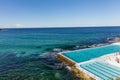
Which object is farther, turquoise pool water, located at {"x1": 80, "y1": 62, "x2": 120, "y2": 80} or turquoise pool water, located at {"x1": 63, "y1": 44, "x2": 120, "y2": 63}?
turquoise pool water, located at {"x1": 63, "y1": 44, "x2": 120, "y2": 63}

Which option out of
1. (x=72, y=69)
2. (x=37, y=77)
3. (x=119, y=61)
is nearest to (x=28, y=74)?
(x=37, y=77)

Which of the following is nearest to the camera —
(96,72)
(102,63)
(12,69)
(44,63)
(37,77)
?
(96,72)

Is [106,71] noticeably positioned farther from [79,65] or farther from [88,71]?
[79,65]

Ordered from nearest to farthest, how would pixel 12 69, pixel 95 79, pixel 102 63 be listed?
pixel 95 79
pixel 102 63
pixel 12 69

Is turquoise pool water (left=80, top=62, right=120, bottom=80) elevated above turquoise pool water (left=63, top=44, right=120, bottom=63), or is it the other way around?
turquoise pool water (left=63, top=44, right=120, bottom=63)

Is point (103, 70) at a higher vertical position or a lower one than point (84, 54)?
lower

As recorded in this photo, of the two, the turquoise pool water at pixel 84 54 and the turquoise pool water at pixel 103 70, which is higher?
the turquoise pool water at pixel 84 54

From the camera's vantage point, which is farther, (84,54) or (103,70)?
(84,54)

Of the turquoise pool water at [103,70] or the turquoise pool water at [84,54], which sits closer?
the turquoise pool water at [103,70]
